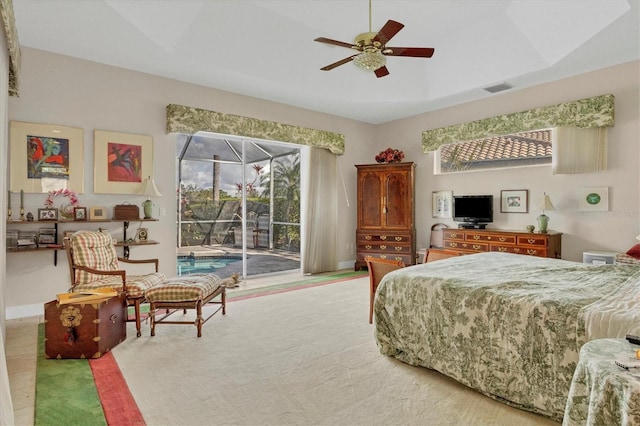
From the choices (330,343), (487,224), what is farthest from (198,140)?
(487,224)

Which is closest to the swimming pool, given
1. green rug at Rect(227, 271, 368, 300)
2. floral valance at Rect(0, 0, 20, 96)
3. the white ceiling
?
green rug at Rect(227, 271, 368, 300)

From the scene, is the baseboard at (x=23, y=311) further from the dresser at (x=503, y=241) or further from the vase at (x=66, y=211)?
the dresser at (x=503, y=241)

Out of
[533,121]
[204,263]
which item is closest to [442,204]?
[533,121]

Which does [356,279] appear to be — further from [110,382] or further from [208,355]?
[110,382]

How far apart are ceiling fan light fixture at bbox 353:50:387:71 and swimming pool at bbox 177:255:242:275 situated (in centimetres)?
378

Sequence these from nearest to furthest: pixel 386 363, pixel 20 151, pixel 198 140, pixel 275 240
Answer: pixel 386 363, pixel 20 151, pixel 198 140, pixel 275 240

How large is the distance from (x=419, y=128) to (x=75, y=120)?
5.40 metres

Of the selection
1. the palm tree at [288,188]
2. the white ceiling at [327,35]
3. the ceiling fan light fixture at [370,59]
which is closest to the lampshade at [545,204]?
the white ceiling at [327,35]

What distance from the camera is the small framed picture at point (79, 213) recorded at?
4.08 meters

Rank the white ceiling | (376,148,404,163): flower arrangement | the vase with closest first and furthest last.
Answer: the white ceiling, the vase, (376,148,404,163): flower arrangement

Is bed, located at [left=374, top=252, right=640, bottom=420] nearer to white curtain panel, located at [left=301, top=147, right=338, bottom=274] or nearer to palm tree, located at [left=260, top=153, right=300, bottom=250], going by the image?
white curtain panel, located at [left=301, top=147, right=338, bottom=274]

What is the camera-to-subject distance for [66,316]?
2738mm

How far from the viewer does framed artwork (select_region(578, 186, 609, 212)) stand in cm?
456

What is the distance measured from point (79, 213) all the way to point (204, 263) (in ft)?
7.41
